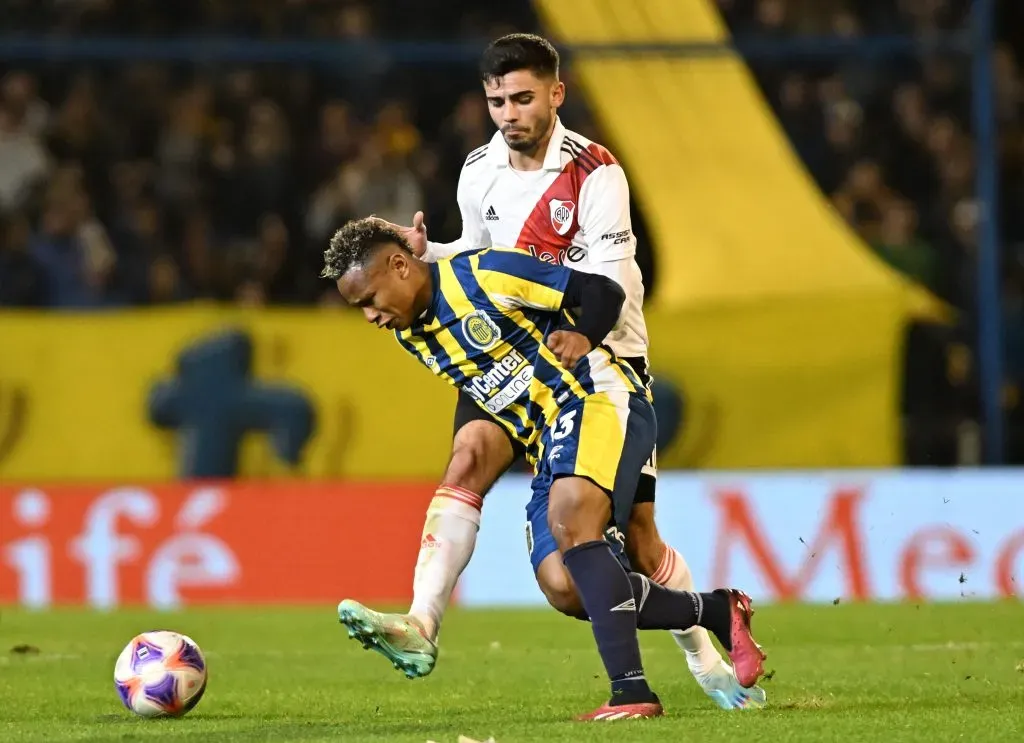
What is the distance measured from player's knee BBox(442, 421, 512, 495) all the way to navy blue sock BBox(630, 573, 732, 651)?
75 centimetres

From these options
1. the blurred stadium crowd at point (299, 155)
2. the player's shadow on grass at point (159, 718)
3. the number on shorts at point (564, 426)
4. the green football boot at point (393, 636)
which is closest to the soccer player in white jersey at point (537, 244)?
the green football boot at point (393, 636)

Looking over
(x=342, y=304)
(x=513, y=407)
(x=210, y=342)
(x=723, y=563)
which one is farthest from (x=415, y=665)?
(x=342, y=304)

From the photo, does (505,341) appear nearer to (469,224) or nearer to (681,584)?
(469,224)

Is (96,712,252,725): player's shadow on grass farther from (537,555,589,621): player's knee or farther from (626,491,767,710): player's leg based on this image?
(626,491,767,710): player's leg

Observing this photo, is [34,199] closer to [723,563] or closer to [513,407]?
[723,563]

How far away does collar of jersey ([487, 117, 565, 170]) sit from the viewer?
21.1 feet

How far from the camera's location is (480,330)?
19.5ft

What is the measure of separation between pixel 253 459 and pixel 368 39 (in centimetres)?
331

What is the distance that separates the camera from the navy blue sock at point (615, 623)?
5.61 meters

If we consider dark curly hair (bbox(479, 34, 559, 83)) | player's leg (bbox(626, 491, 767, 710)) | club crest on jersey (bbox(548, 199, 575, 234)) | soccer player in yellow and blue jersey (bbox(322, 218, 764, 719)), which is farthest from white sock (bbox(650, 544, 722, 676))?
dark curly hair (bbox(479, 34, 559, 83))

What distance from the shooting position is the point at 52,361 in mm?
12656

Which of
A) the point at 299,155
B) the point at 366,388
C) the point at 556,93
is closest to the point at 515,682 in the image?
the point at 556,93

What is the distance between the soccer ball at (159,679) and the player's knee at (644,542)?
145 centimetres

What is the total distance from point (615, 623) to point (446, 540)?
2.87ft
